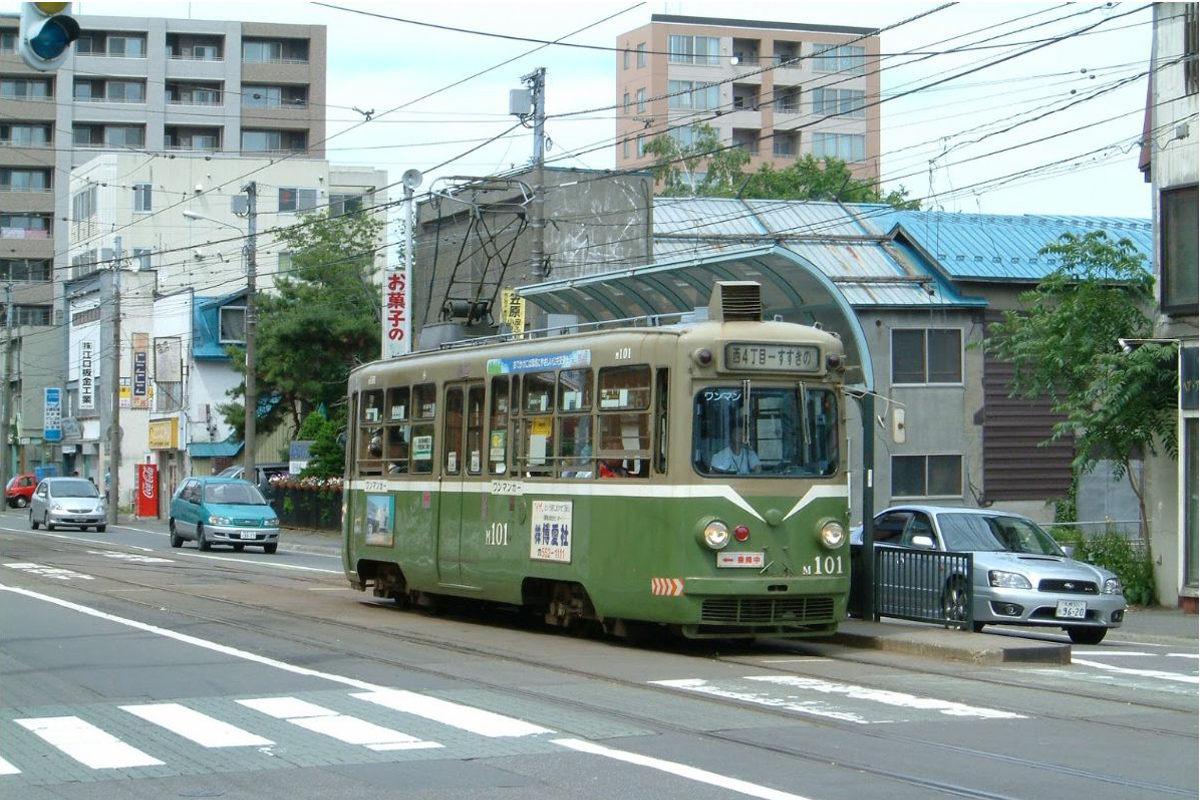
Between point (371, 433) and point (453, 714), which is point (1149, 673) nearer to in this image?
point (453, 714)

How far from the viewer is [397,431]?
20.7 metres

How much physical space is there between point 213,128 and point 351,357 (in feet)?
137

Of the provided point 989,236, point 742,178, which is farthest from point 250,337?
point 742,178

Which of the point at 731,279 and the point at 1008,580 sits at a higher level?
the point at 731,279

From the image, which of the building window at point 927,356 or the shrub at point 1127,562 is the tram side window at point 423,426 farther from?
the building window at point 927,356

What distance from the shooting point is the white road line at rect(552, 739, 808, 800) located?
28.5ft

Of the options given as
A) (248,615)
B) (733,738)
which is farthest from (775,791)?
(248,615)

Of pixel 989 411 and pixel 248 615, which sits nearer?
pixel 248 615

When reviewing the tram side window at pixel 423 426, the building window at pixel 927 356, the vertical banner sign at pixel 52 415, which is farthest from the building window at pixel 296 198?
the tram side window at pixel 423 426

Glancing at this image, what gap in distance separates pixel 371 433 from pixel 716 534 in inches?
297

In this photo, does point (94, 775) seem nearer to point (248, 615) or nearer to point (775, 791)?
point (775, 791)

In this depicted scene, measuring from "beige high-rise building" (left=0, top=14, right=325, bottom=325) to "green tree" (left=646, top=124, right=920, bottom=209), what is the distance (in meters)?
24.1

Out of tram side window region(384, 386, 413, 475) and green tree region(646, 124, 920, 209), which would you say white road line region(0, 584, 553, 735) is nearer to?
tram side window region(384, 386, 413, 475)

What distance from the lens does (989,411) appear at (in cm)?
3800
